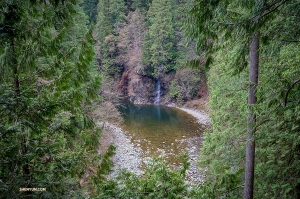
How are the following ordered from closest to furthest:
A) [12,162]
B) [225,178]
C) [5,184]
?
[5,184] < [12,162] < [225,178]

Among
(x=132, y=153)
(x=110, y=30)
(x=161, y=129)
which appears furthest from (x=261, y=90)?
(x=110, y=30)

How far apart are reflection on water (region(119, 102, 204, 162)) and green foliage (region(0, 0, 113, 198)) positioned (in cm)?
965

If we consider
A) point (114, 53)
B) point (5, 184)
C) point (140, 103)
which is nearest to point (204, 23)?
point (5, 184)

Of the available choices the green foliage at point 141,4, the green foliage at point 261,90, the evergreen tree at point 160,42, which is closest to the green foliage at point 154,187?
the green foliage at point 261,90

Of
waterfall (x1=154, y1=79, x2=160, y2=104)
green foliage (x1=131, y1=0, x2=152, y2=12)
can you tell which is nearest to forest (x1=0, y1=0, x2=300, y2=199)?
waterfall (x1=154, y1=79, x2=160, y2=104)

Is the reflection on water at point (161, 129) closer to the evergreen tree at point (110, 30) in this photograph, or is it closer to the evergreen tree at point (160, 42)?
the evergreen tree at point (160, 42)

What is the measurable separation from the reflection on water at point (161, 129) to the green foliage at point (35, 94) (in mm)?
9645

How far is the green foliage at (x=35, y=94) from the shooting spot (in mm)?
2398

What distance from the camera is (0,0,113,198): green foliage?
94.4 inches

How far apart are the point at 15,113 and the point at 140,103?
1172 inches

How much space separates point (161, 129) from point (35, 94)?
1685cm

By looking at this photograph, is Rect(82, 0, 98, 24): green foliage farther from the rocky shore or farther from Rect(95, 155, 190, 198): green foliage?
Rect(95, 155, 190, 198): green foliage

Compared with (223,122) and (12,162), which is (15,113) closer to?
(12,162)

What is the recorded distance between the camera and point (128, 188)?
11.8 feet
